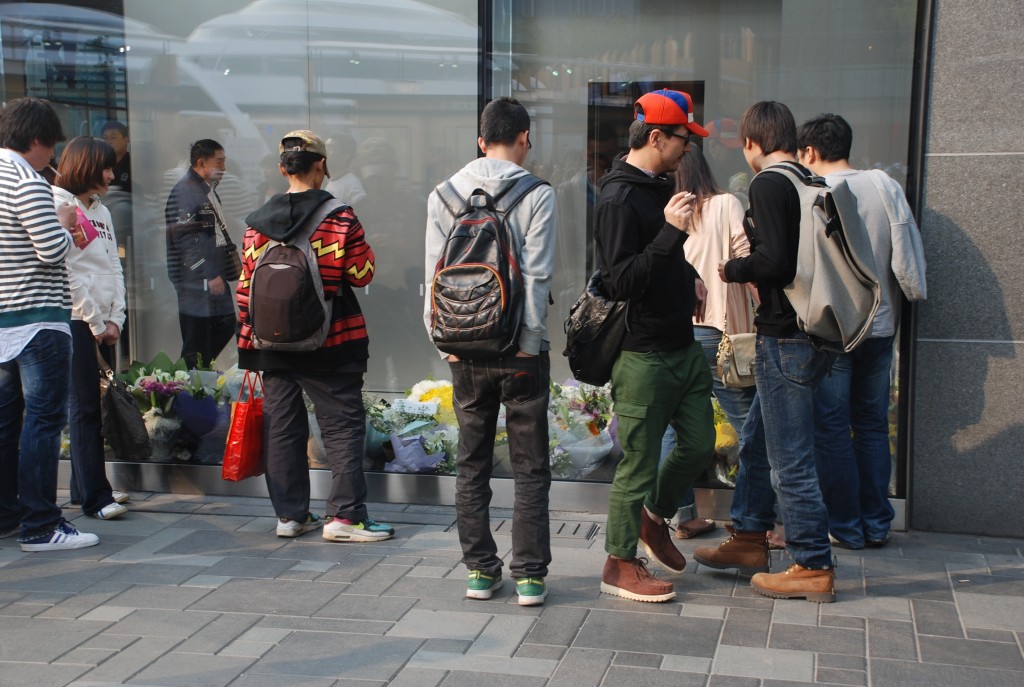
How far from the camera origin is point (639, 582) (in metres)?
4.70

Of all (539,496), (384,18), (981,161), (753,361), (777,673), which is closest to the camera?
(777,673)

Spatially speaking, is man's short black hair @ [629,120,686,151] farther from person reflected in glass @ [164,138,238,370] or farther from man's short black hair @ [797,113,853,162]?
person reflected in glass @ [164,138,238,370]

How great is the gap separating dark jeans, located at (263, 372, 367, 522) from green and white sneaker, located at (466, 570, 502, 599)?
114 cm

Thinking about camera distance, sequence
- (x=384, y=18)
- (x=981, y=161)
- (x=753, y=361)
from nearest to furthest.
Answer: (x=753, y=361) < (x=981, y=161) < (x=384, y=18)

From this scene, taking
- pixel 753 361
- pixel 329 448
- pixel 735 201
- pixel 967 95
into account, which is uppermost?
pixel 967 95

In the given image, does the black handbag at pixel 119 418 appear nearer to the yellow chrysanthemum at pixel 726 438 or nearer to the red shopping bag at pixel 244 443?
the red shopping bag at pixel 244 443

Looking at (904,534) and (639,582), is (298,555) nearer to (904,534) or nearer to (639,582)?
(639,582)

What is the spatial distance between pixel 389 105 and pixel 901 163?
3.07 metres

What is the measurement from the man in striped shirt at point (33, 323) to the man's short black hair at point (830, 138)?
3569mm

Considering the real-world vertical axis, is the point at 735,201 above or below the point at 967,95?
below

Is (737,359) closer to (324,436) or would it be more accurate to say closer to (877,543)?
(877,543)

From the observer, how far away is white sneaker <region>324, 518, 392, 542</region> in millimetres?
5680

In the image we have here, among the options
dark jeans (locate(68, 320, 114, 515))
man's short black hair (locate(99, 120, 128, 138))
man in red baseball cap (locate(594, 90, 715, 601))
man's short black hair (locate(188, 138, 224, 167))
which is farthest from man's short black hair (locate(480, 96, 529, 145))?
man's short black hair (locate(99, 120, 128, 138))

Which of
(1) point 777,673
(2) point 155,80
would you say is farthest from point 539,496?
(2) point 155,80
